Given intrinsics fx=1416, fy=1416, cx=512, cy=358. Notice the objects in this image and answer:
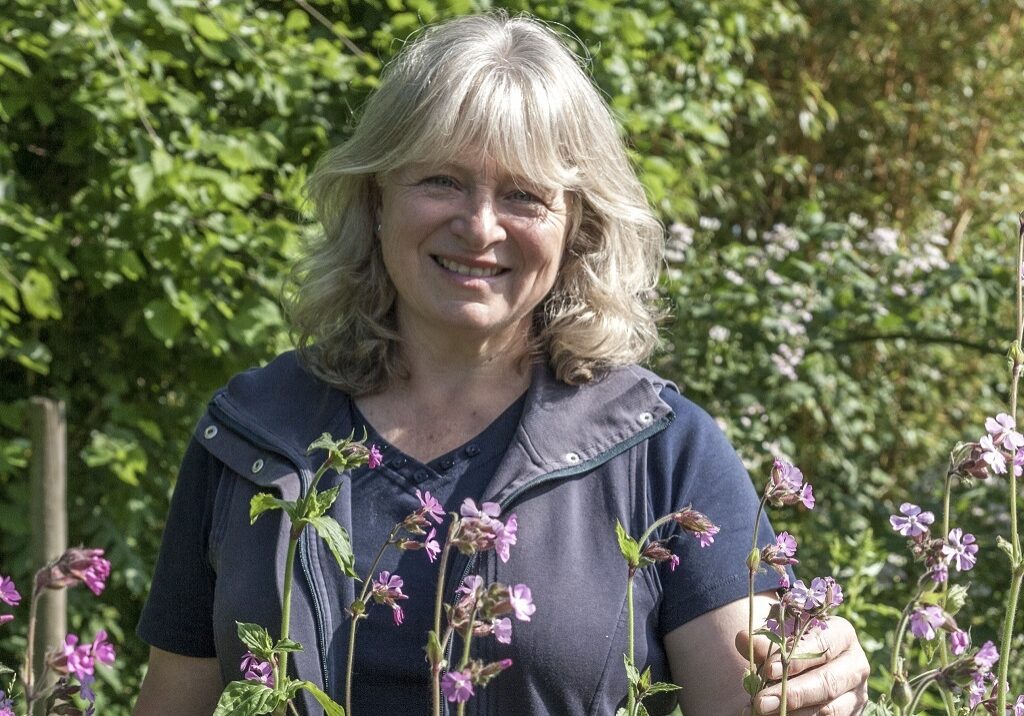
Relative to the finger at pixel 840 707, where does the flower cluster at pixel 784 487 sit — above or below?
above

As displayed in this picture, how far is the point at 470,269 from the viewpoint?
6.88ft

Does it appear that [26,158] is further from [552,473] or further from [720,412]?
[552,473]

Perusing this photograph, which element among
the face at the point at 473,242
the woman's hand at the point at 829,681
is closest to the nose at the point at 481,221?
the face at the point at 473,242

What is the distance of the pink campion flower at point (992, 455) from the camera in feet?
3.81

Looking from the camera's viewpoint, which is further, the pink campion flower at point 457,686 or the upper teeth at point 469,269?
the upper teeth at point 469,269

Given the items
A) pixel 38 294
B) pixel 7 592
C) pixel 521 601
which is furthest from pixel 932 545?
pixel 38 294

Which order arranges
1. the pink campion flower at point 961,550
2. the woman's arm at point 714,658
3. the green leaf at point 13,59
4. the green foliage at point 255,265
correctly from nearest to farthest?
the pink campion flower at point 961,550 → the woman's arm at point 714,658 → the green leaf at point 13,59 → the green foliage at point 255,265

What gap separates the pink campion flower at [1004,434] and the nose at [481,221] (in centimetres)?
100

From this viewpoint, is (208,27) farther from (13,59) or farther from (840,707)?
(840,707)

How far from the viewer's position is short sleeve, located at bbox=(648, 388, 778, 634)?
6.25 feet

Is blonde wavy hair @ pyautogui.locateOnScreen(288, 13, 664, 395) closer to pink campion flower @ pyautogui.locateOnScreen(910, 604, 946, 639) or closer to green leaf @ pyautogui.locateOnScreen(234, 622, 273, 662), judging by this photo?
green leaf @ pyautogui.locateOnScreen(234, 622, 273, 662)

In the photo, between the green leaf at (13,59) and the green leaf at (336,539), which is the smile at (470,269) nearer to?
the green leaf at (336,539)

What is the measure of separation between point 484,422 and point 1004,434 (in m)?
1.10

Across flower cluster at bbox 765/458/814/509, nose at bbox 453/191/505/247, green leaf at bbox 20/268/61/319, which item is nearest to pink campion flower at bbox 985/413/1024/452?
flower cluster at bbox 765/458/814/509
